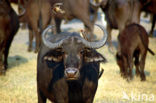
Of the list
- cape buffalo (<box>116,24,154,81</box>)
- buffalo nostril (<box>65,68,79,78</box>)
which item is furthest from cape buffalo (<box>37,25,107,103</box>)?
cape buffalo (<box>116,24,154,81</box>)

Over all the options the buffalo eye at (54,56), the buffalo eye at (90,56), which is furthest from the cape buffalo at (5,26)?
the buffalo eye at (90,56)

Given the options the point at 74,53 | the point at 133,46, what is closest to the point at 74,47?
the point at 74,53

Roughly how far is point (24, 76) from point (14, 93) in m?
1.97

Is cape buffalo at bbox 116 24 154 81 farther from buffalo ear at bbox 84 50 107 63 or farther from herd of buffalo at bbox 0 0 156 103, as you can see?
buffalo ear at bbox 84 50 107 63

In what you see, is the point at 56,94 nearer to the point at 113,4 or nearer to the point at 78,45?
the point at 78,45

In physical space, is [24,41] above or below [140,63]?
below

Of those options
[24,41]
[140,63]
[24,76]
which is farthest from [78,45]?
[24,41]

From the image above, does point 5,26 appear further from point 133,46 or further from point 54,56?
point 54,56

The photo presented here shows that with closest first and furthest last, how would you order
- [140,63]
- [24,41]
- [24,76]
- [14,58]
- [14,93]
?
[14,93] → [140,63] → [24,76] → [14,58] → [24,41]

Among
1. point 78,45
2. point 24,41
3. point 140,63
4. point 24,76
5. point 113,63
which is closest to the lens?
point 78,45

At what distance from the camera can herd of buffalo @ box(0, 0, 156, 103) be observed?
5070 millimetres

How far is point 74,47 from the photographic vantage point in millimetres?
4969

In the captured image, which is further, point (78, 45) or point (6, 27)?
point (6, 27)

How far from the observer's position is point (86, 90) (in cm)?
525
